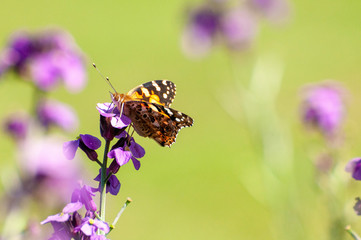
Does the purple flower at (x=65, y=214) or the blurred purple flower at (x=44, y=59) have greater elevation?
the blurred purple flower at (x=44, y=59)

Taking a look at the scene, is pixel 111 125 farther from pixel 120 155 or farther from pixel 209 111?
pixel 209 111

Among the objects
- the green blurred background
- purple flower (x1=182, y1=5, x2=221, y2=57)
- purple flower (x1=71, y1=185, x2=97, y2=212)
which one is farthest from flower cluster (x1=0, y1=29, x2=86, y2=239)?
purple flower (x1=182, y1=5, x2=221, y2=57)

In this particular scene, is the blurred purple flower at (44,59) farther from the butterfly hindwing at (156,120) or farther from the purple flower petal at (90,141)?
the purple flower petal at (90,141)

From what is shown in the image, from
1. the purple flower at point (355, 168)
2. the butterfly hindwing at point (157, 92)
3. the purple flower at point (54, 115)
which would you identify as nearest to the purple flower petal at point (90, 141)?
the butterfly hindwing at point (157, 92)

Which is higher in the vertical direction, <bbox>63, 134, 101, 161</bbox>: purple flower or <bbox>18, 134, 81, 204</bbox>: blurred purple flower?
<bbox>63, 134, 101, 161</bbox>: purple flower

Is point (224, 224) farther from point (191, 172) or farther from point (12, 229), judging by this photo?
point (12, 229)

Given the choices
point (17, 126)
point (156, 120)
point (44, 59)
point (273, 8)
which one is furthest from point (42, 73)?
point (273, 8)

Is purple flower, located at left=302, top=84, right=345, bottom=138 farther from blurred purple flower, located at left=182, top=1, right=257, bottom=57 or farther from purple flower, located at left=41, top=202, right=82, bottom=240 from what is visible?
purple flower, located at left=41, top=202, right=82, bottom=240
